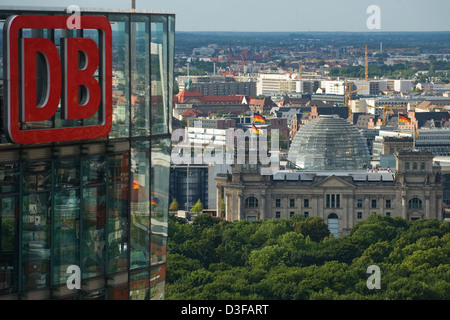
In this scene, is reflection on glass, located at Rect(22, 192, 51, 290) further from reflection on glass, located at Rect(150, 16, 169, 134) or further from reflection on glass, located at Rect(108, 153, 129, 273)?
reflection on glass, located at Rect(150, 16, 169, 134)

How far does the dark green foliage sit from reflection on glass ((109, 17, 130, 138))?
1588 inches

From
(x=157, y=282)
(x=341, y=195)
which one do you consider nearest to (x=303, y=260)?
(x=341, y=195)

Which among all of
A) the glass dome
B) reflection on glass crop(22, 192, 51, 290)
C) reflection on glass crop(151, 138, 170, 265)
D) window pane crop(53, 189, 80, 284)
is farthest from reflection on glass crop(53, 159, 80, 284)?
the glass dome

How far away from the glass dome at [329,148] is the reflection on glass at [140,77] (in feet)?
327

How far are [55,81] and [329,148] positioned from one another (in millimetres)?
105358

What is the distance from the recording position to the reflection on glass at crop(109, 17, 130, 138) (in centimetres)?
2885

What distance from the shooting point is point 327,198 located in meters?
122

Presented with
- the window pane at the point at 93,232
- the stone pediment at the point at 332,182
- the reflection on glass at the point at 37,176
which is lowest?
the stone pediment at the point at 332,182

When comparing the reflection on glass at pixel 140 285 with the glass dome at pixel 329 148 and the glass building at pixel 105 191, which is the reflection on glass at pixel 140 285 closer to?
the glass building at pixel 105 191

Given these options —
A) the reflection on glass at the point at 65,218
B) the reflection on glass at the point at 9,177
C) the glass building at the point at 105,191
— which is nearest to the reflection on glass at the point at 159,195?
the glass building at the point at 105,191

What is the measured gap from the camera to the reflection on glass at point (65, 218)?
90.6ft

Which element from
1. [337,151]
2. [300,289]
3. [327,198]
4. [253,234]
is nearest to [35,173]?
[300,289]

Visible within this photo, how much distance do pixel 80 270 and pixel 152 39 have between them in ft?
15.8

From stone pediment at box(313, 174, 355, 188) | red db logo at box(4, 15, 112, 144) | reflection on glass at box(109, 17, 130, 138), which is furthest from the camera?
stone pediment at box(313, 174, 355, 188)
